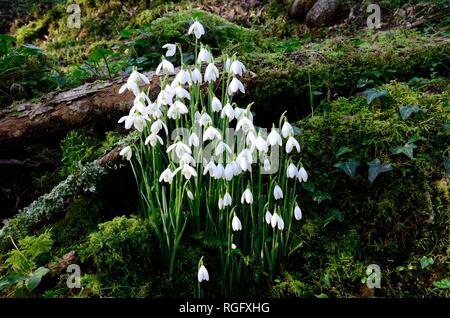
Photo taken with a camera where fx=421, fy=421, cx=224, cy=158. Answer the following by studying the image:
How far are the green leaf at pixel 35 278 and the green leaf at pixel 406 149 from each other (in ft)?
7.12

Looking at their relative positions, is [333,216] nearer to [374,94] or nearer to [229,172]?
[229,172]

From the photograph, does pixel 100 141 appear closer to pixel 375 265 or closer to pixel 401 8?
pixel 375 265

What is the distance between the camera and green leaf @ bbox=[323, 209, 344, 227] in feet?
8.34

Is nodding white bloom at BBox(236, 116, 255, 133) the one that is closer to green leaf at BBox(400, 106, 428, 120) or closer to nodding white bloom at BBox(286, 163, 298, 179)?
nodding white bloom at BBox(286, 163, 298, 179)

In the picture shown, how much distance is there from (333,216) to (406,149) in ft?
2.16

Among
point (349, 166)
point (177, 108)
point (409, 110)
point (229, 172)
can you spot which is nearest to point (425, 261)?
point (349, 166)

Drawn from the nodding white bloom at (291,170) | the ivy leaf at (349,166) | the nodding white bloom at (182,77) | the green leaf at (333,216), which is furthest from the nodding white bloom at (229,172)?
the ivy leaf at (349,166)

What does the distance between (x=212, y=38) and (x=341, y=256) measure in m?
3.13

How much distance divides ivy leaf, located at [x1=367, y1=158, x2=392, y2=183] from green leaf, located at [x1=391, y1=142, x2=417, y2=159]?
0.13 metres

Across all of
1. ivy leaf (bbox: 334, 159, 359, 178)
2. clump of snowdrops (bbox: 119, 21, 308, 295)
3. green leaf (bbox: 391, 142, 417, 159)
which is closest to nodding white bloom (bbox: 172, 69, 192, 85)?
clump of snowdrops (bbox: 119, 21, 308, 295)

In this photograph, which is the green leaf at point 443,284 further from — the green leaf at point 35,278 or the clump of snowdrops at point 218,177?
the green leaf at point 35,278

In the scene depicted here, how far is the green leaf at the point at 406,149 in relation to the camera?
2.66 metres

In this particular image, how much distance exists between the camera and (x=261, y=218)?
246cm

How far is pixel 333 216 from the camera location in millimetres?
2559
